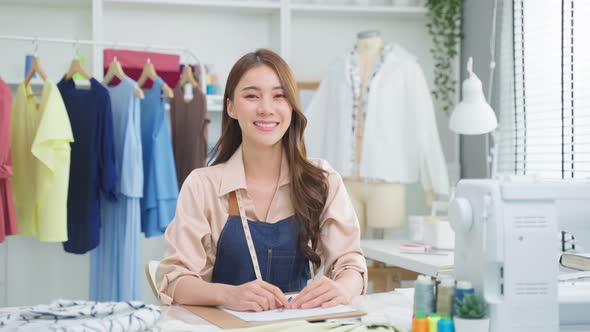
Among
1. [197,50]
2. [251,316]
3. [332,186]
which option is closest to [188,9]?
[197,50]

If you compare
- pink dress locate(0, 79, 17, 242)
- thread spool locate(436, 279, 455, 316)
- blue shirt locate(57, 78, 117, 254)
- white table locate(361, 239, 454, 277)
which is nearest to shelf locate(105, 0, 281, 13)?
blue shirt locate(57, 78, 117, 254)

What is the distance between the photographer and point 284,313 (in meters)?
1.53

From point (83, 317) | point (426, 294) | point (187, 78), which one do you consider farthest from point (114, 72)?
point (426, 294)

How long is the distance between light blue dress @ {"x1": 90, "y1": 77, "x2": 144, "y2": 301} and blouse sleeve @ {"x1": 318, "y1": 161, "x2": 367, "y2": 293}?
1586 millimetres

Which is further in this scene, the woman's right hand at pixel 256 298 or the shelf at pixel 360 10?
the shelf at pixel 360 10

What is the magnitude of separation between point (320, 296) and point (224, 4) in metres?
2.73

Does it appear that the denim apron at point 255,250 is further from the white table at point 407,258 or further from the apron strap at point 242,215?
the white table at point 407,258

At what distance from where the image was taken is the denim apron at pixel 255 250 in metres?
1.88

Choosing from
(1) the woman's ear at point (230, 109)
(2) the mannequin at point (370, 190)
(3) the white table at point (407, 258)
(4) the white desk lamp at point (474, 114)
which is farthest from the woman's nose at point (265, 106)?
(2) the mannequin at point (370, 190)

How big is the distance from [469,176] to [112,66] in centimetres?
205

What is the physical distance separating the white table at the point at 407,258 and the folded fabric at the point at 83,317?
140cm

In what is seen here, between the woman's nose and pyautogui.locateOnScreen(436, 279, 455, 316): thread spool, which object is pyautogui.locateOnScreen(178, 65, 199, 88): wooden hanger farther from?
pyautogui.locateOnScreen(436, 279, 455, 316): thread spool

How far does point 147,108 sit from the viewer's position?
359 cm

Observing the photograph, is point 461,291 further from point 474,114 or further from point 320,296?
point 474,114
